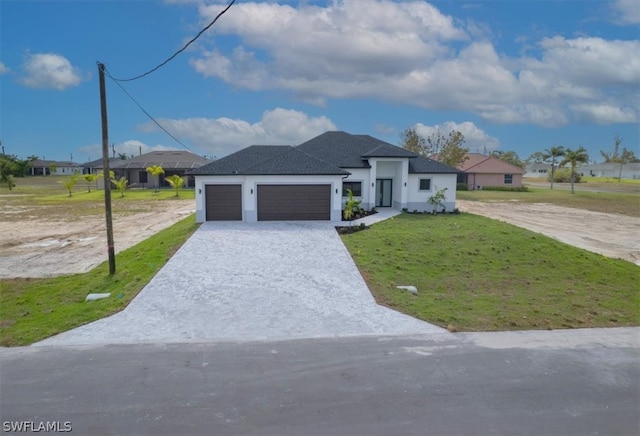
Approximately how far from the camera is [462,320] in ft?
33.6

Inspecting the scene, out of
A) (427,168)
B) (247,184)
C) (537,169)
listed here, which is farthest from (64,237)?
(537,169)

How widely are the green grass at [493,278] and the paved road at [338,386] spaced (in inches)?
57.4

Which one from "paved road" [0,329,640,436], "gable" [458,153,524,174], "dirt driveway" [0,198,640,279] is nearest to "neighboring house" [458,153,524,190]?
"gable" [458,153,524,174]

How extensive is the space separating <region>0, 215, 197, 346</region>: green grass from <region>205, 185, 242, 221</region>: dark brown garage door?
4902 mm

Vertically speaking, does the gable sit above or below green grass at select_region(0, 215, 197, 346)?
above

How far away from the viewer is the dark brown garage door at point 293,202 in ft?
73.5

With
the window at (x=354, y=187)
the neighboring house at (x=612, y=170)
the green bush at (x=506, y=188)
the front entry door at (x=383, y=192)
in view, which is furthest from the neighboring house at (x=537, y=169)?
the window at (x=354, y=187)

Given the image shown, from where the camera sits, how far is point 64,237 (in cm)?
2231

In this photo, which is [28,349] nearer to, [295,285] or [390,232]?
[295,285]

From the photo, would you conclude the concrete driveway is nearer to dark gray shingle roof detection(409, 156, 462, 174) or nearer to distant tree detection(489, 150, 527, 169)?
dark gray shingle roof detection(409, 156, 462, 174)

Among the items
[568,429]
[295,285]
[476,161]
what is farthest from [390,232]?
→ [476,161]

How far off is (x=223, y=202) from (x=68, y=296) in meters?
10.7

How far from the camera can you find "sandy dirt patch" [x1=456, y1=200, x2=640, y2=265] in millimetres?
20062

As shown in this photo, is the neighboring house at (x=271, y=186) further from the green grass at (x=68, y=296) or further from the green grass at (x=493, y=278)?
the green grass at (x=68, y=296)
